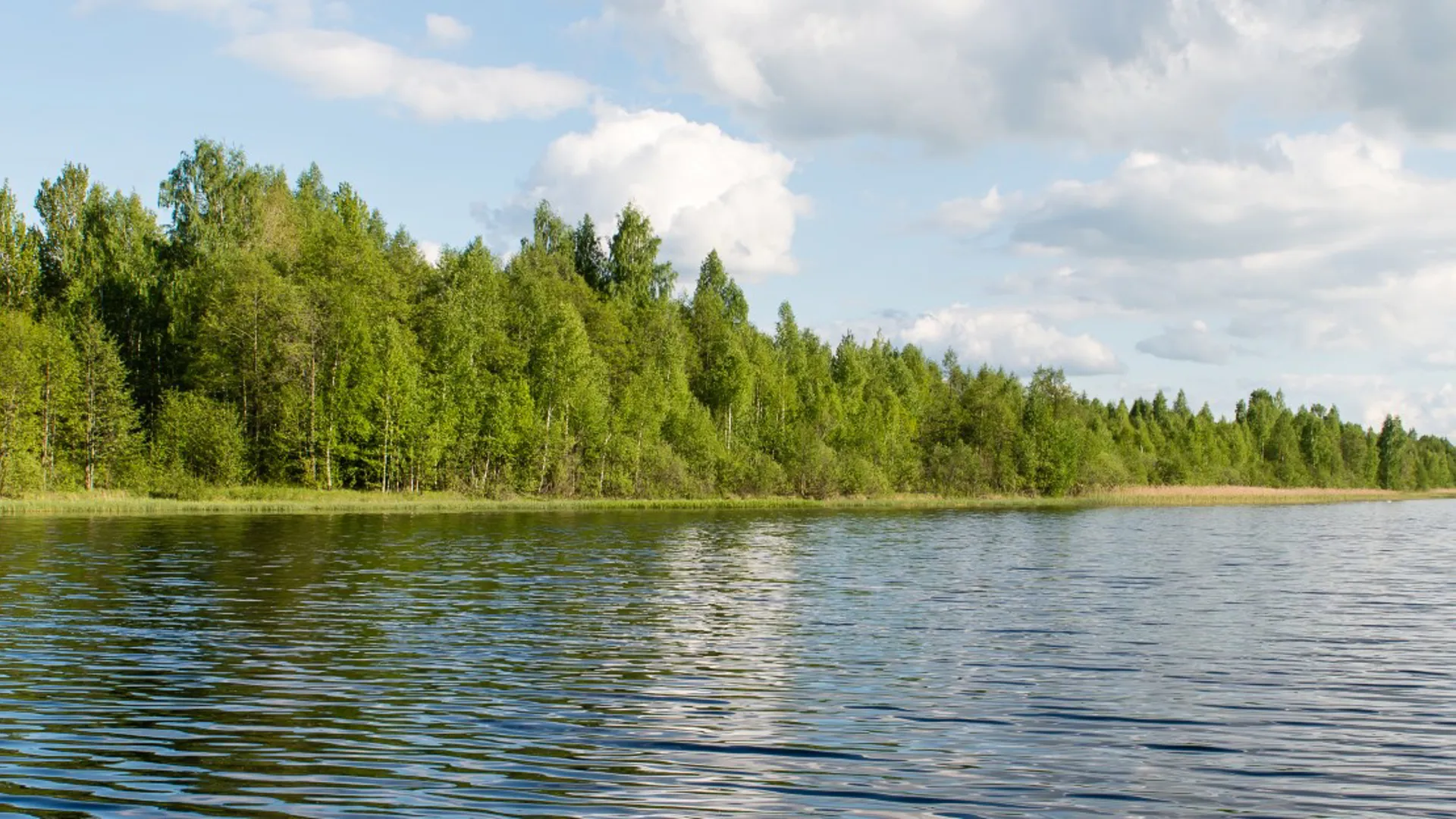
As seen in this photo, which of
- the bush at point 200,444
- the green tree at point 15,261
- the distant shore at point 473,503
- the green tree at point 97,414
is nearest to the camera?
the distant shore at point 473,503

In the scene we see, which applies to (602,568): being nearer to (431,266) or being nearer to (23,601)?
(23,601)

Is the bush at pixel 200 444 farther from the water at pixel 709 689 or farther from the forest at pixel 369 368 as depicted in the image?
the water at pixel 709 689

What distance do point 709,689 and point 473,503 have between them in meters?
64.6

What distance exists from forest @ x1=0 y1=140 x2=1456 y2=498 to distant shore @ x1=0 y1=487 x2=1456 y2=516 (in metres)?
2.75

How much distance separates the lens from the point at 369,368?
266 feet

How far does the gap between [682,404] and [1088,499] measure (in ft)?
169

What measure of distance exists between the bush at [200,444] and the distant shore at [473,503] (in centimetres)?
259

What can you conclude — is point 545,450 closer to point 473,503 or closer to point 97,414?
point 473,503

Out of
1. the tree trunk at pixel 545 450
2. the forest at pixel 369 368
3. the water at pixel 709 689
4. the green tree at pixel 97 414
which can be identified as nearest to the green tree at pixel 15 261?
the forest at pixel 369 368

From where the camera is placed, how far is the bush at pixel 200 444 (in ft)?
247

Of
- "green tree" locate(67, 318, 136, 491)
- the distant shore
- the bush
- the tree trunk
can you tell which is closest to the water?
the distant shore

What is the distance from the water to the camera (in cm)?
1212

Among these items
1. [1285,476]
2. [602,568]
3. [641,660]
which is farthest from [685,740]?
[1285,476]

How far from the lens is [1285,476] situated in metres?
196
